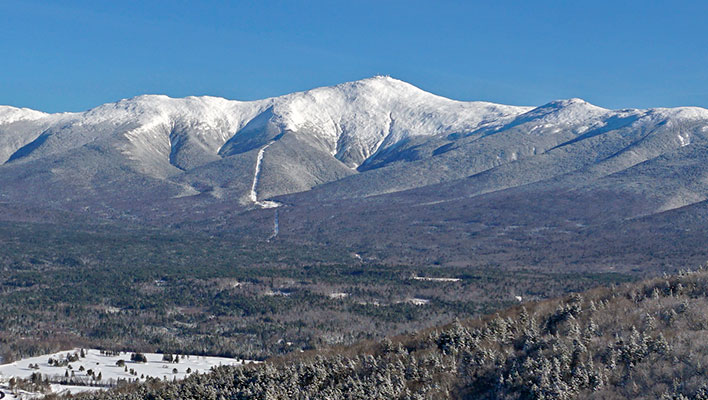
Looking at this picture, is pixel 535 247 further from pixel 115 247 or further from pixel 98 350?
pixel 98 350

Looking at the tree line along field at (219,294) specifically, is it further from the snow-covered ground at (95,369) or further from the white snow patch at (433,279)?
the snow-covered ground at (95,369)

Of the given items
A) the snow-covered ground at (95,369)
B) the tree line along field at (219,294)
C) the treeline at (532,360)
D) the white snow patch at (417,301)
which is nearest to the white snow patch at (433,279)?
the tree line along field at (219,294)

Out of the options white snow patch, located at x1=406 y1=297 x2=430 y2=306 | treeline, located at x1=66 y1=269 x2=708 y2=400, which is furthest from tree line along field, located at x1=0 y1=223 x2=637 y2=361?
treeline, located at x1=66 y1=269 x2=708 y2=400

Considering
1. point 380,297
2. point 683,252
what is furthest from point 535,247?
point 380,297

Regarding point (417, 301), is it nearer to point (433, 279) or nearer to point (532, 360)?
point (433, 279)

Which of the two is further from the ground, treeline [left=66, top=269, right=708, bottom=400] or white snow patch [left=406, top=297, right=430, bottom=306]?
treeline [left=66, top=269, right=708, bottom=400]

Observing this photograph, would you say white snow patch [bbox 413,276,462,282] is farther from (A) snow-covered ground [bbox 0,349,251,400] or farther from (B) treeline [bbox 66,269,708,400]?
(B) treeline [bbox 66,269,708,400]
